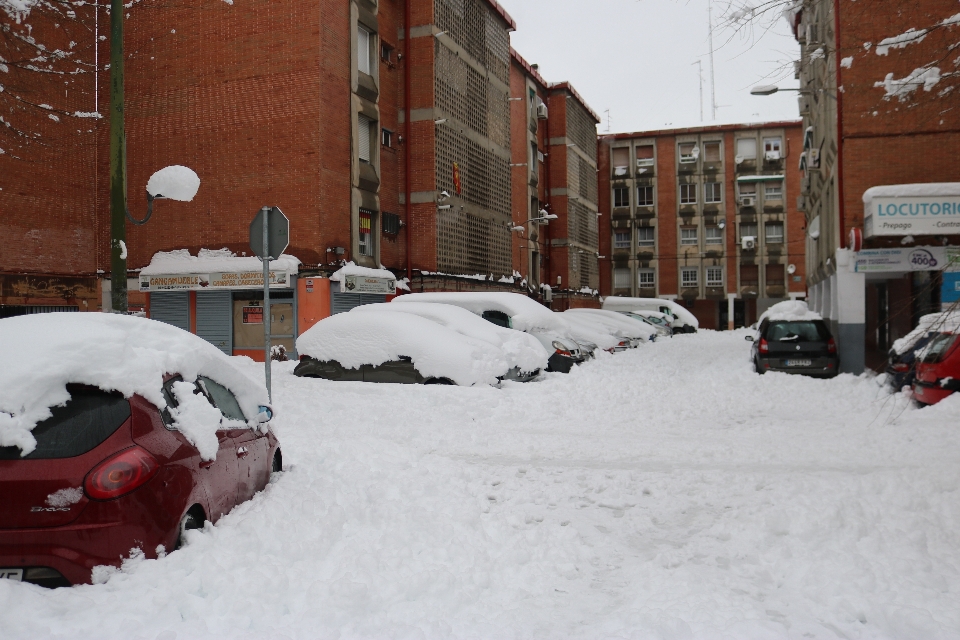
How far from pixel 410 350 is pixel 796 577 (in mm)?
8584

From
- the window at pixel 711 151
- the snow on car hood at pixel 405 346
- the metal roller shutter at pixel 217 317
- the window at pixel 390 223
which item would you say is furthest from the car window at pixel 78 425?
the window at pixel 711 151

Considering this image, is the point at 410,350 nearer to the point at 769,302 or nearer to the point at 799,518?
the point at 799,518

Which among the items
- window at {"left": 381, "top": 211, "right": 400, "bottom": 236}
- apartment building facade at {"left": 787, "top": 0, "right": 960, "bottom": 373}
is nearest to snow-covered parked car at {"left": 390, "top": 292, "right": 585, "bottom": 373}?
apartment building facade at {"left": 787, "top": 0, "right": 960, "bottom": 373}

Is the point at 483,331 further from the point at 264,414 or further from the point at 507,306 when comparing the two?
the point at 264,414

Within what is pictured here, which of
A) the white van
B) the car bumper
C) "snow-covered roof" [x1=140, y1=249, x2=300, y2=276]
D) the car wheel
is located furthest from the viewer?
the white van

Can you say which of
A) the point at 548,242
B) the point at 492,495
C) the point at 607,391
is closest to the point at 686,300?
the point at 548,242

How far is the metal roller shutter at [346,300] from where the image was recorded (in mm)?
22625

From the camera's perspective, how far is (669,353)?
2509 centimetres

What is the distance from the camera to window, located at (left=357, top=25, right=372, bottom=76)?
2525 centimetres

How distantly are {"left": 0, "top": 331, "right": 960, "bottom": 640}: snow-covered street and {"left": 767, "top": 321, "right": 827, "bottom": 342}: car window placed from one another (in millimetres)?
7123

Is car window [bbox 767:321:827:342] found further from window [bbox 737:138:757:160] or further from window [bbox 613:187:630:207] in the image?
window [bbox 737:138:757:160]

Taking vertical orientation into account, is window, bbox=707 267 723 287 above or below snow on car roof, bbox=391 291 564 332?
above

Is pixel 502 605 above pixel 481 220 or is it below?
below

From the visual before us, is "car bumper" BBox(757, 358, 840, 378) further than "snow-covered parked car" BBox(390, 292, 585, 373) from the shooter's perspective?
No
